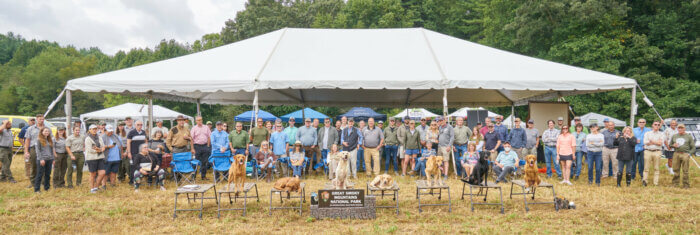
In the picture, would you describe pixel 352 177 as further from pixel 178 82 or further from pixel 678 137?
pixel 678 137

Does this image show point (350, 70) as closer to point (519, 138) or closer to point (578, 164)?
point (519, 138)

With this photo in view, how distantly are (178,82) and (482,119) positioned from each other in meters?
17.1

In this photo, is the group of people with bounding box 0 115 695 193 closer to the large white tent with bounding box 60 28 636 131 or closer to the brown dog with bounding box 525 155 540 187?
the large white tent with bounding box 60 28 636 131

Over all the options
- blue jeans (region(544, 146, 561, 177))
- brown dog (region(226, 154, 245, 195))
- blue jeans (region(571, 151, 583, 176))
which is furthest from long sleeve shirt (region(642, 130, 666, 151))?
brown dog (region(226, 154, 245, 195))

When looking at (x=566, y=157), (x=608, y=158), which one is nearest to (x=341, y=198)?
(x=566, y=157)

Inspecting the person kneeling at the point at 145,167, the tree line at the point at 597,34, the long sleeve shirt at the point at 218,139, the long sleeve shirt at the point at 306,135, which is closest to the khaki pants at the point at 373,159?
the long sleeve shirt at the point at 306,135

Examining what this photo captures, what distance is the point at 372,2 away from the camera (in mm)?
31141

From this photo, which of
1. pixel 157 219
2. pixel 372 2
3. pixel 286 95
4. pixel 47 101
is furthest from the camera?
pixel 47 101

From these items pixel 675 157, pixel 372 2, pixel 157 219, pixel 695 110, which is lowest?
pixel 157 219

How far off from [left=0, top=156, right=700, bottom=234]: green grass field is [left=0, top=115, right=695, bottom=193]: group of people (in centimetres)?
74

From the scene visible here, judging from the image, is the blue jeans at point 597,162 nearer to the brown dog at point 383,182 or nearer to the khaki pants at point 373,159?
the khaki pants at point 373,159

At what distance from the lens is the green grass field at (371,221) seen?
4.99m

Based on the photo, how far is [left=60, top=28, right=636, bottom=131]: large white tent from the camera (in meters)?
8.14

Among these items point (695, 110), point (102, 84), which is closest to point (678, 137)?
point (102, 84)
